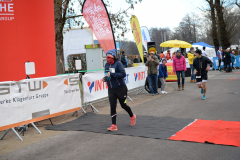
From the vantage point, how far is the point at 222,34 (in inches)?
1344

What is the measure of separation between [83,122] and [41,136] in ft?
4.83

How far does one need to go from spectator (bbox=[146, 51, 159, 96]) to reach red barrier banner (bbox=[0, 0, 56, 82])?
4.96 metres

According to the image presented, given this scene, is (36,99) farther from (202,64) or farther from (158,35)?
(158,35)

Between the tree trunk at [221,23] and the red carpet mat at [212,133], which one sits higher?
the tree trunk at [221,23]

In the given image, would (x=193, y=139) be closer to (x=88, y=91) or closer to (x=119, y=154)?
(x=119, y=154)

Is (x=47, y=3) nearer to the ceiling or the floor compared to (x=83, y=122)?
nearer to the ceiling

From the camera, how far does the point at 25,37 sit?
8703mm

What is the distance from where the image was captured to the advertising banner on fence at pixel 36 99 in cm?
634

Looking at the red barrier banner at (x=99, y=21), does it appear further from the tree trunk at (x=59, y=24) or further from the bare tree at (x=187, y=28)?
the bare tree at (x=187, y=28)

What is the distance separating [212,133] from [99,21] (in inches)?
245

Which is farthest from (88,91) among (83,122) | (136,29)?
(136,29)

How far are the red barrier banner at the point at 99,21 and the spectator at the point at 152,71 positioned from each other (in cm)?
284

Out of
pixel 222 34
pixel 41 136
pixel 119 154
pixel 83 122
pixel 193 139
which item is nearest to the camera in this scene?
pixel 119 154

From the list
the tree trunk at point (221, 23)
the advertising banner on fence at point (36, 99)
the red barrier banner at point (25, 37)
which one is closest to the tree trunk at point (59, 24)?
the red barrier banner at point (25, 37)
